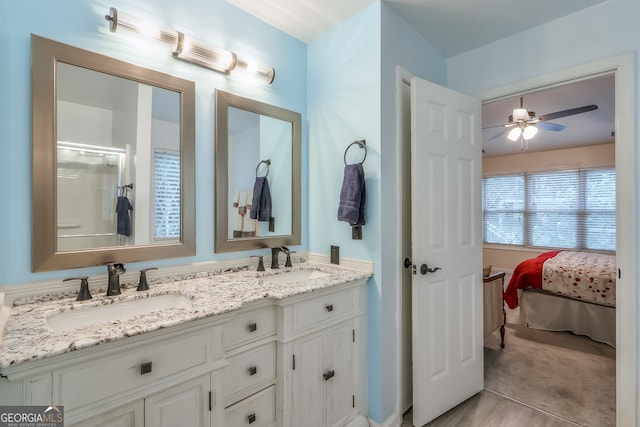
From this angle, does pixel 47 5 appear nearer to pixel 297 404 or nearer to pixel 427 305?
pixel 297 404

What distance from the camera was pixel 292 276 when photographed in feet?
6.43

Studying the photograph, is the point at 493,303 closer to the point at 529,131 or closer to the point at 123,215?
the point at 529,131

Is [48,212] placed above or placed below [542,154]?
below

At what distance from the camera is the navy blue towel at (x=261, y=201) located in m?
2.00

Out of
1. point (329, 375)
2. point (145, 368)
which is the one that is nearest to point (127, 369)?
point (145, 368)

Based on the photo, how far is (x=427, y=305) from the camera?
191cm

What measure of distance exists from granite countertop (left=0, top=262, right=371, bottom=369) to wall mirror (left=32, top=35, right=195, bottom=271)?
0.58ft

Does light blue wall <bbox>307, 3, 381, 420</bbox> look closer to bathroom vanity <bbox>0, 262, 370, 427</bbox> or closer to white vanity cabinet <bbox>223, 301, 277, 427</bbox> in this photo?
bathroom vanity <bbox>0, 262, 370, 427</bbox>

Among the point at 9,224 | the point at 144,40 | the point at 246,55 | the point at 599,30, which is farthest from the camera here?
the point at 246,55

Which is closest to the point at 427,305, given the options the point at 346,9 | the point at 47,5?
the point at 346,9

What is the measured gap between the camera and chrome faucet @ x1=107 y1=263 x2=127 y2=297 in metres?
1.35

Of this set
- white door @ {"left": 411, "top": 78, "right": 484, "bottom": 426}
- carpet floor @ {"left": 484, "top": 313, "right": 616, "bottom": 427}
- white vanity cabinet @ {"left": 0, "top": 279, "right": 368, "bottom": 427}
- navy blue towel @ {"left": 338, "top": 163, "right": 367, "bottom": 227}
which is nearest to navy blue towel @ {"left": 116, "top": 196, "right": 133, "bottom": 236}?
white vanity cabinet @ {"left": 0, "top": 279, "right": 368, "bottom": 427}

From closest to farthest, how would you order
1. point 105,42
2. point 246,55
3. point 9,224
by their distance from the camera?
1. point 9,224
2. point 105,42
3. point 246,55

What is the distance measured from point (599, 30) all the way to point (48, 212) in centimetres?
297
